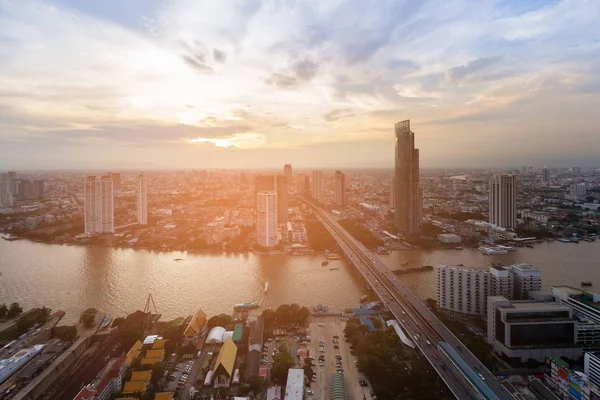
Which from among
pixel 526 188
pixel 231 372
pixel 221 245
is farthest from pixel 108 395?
pixel 526 188

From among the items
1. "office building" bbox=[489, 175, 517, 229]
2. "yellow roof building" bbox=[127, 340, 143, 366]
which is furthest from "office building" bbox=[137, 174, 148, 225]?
"office building" bbox=[489, 175, 517, 229]

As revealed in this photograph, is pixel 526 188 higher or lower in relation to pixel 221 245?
higher

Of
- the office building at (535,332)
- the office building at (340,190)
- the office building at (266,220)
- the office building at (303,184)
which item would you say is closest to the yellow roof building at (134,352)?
the office building at (535,332)

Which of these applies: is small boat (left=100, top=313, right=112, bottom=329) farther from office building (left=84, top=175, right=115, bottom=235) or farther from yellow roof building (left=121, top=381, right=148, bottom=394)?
office building (left=84, top=175, right=115, bottom=235)

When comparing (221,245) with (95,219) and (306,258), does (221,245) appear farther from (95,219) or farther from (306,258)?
(95,219)

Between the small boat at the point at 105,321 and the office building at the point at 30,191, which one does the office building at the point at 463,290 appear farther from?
the office building at the point at 30,191

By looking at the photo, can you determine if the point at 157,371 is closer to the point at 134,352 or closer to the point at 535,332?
the point at 134,352

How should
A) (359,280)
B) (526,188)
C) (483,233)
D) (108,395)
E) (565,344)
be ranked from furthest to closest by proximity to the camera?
(526,188)
(483,233)
(359,280)
(565,344)
(108,395)
